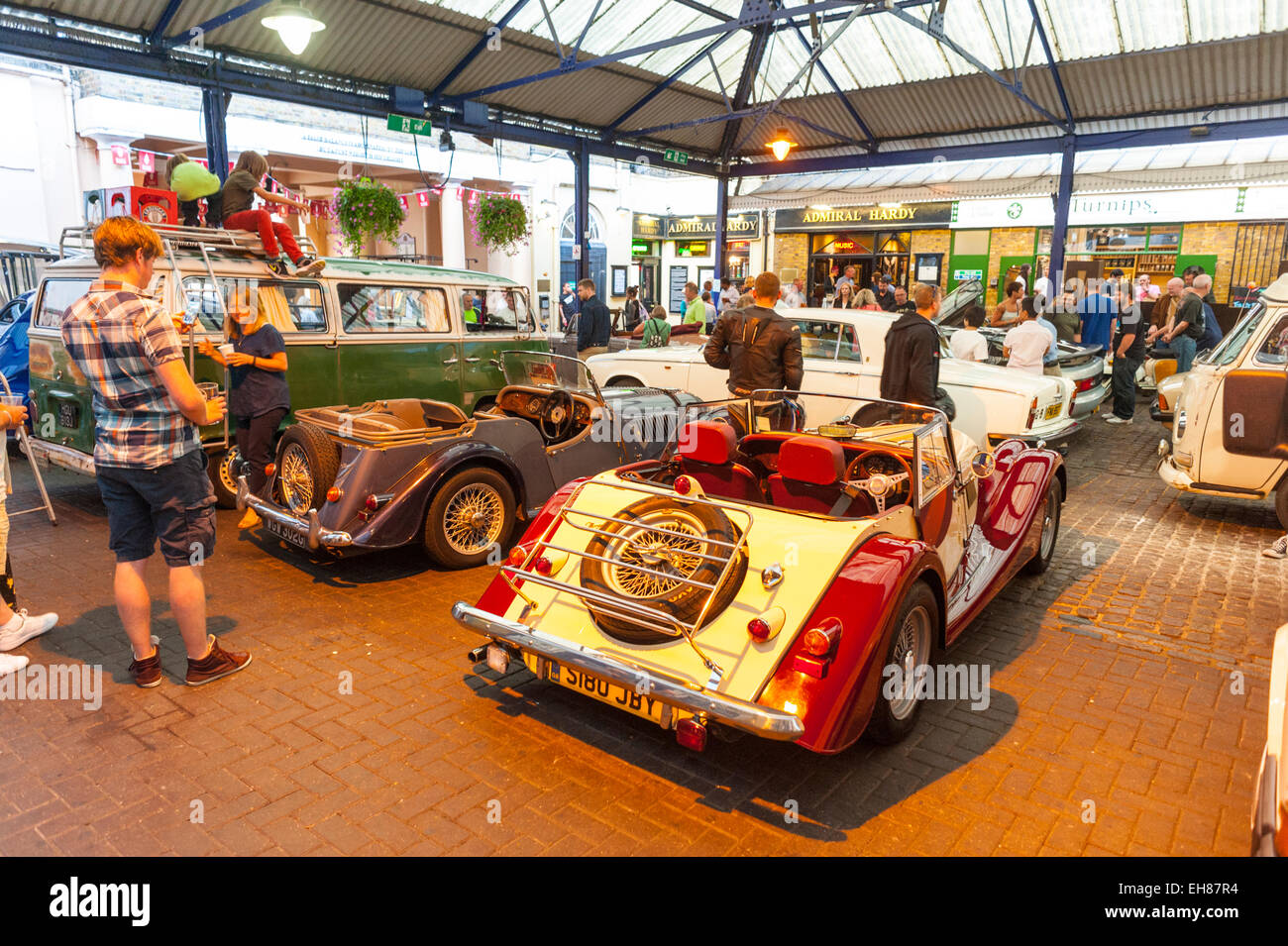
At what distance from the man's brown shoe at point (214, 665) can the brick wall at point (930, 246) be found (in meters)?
22.1

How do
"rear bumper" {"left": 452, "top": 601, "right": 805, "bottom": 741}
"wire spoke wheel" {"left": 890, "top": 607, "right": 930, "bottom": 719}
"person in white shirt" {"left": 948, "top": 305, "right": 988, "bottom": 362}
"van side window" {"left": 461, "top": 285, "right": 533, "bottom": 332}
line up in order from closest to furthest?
"rear bumper" {"left": 452, "top": 601, "right": 805, "bottom": 741}
"wire spoke wheel" {"left": 890, "top": 607, "right": 930, "bottom": 719}
"van side window" {"left": 461, "top": 285, "right": 533, "bottom": 332}
"person in white shirt" {"left": 948, "top": 305, "right": 988, "bottom": 362}

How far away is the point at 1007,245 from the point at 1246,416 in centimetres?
1638

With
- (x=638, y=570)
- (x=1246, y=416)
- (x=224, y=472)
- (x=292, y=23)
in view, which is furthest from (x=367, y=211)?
(x=1246, y=416)

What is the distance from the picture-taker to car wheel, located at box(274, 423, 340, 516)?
17.5ft

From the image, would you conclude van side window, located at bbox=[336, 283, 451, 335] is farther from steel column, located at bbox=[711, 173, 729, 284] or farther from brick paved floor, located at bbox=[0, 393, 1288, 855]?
steel column, located at bbox=[711, 173, 729, 284]

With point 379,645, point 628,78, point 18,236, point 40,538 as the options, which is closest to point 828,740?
point 379,645

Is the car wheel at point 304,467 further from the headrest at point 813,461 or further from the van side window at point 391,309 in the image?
the headrest at point 813,461

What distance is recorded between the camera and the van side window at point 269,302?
6.59m

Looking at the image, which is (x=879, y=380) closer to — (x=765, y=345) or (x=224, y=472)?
(x=765, y=345)

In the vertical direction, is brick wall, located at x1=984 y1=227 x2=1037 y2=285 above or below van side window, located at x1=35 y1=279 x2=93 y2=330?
above

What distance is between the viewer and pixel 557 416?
673 centimetres

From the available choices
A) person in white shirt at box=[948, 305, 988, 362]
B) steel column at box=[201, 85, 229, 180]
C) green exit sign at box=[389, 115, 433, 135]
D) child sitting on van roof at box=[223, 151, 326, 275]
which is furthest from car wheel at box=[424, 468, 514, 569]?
green exit sign at box=[389, 115, 433, 135]

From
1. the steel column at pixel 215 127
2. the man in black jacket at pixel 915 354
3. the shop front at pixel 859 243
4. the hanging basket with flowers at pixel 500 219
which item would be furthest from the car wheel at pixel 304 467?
the shop front at pixel 859 243

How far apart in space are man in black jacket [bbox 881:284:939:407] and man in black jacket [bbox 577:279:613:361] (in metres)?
6.08
